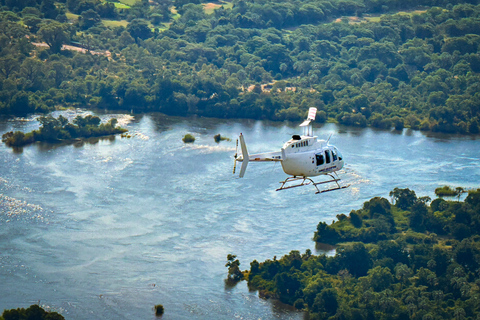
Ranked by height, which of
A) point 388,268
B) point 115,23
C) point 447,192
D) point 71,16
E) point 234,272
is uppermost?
point 71,16

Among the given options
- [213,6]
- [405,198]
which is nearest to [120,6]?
[213,6]

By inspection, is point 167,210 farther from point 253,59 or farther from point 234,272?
point 253,59

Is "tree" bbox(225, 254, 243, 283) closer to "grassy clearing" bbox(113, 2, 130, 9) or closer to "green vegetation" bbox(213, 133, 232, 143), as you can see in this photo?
"green vegetation" bbox(213, 133, 232, 143)

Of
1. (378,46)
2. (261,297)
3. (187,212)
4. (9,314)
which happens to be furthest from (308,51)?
(9,314)

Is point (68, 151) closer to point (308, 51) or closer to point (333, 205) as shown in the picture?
point (333, 205)

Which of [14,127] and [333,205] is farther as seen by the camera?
[14,127]

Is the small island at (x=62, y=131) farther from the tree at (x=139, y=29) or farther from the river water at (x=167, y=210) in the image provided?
the tree at (x=139, y=29)
